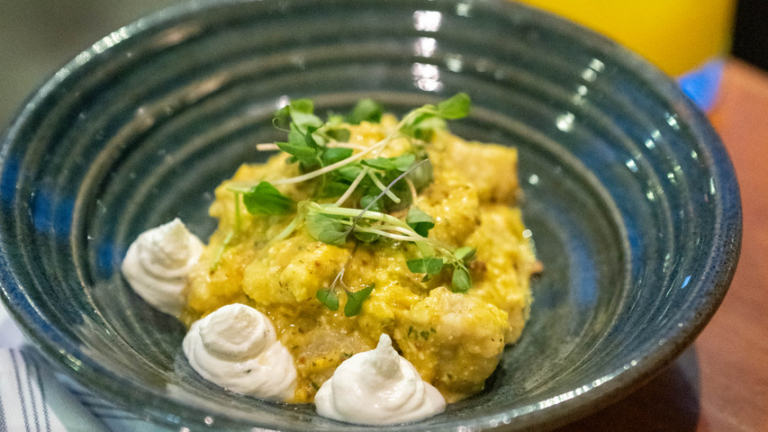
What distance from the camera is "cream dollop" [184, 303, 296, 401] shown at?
65.0 inches

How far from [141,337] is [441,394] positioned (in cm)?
85

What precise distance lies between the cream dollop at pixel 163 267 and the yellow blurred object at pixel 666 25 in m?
2.12

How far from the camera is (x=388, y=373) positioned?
1.57m

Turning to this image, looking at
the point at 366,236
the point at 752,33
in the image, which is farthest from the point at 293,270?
the point at 752,33

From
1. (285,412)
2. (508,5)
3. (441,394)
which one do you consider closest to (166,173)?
(285,412)

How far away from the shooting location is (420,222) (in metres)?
1.86

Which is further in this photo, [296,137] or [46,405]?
[296,137]

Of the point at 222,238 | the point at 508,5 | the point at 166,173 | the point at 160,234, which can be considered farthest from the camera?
the point at 508,5

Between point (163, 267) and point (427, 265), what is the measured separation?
79 centimetres

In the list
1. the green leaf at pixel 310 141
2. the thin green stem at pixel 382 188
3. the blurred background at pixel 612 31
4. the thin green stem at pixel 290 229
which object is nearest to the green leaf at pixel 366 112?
the green leaf at pixel 310 141

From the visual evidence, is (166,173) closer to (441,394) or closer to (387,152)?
(387,152)

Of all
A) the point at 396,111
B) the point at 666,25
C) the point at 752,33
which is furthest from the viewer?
the point at 752,33

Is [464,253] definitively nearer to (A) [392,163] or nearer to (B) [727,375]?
(A) [392,163]

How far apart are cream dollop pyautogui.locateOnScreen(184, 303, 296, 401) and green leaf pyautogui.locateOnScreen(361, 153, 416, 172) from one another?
551mm
